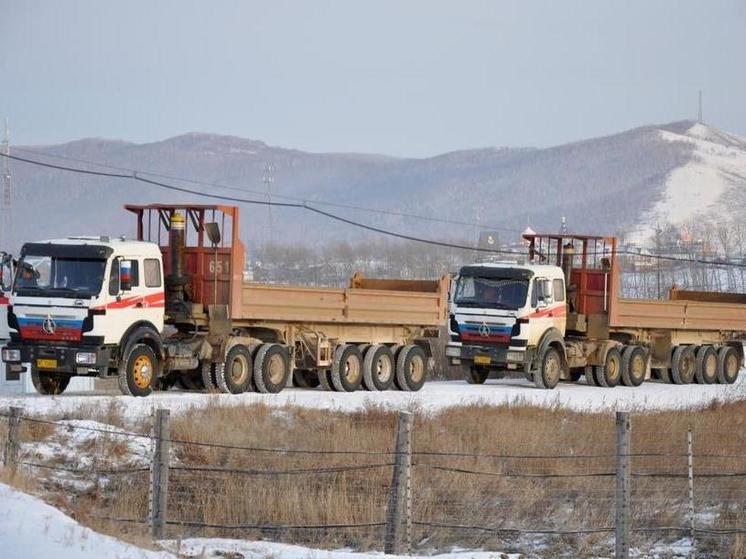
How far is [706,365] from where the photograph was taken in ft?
139

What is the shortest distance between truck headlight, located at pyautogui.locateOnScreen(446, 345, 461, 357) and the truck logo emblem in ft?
37.7

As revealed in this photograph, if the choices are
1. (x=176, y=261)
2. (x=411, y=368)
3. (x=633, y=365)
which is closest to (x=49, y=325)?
(x=176, y=261)

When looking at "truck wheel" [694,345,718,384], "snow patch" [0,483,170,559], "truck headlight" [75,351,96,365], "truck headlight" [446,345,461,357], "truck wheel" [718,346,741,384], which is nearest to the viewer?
"snow patch" [0,483,170,559]

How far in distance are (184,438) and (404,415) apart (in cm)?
774

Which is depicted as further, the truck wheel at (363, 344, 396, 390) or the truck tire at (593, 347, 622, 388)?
the truck tire at (593, 347, 622, 388)

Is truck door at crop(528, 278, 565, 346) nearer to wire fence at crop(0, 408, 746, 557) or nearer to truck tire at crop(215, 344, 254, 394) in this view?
truck tire at crop(215, 344, 254, 394)

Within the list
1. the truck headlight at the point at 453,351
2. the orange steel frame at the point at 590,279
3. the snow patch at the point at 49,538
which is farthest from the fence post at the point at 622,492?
the orange steel frame at the point at 590,279

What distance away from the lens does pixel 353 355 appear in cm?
3256

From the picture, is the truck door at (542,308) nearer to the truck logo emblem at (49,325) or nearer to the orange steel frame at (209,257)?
the orange steel frame at (209,257)

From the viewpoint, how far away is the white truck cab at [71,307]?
26312mm

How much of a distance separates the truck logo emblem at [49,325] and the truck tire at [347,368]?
23.9ft

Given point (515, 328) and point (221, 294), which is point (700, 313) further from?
point (221, 294)

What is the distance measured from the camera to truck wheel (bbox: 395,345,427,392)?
110 ft

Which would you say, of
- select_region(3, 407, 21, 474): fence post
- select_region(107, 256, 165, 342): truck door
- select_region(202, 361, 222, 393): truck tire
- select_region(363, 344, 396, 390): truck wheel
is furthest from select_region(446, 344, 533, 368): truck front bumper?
select_region(3, 407, 21, 474): fence post
